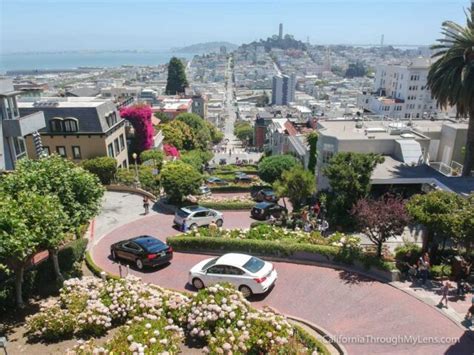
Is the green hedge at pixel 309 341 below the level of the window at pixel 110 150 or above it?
above

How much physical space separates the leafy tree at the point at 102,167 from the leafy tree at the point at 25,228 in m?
19.9

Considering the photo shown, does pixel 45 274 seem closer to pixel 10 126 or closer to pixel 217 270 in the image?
pixel 217 270

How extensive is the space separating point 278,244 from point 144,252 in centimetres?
667

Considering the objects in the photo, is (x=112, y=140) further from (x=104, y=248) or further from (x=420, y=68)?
(x=420, y=68)

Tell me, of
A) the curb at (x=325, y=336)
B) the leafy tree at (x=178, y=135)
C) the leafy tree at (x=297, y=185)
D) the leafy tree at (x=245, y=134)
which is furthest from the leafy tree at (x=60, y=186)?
the leafy tree at (x=245, y=134)

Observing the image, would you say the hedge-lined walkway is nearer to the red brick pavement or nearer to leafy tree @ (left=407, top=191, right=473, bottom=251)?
the red brick pavement

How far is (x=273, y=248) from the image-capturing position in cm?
1923

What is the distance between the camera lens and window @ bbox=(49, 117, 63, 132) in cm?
3744

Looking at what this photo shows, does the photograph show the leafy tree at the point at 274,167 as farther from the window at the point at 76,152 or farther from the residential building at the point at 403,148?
the window at the point at 76,152

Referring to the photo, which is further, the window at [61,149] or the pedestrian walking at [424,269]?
the window at [61,149]

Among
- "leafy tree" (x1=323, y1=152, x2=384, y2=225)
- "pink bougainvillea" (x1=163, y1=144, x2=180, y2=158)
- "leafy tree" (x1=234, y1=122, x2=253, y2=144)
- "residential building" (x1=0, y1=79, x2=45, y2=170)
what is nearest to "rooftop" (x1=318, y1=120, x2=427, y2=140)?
"leafy tree" (x1=323, y1=152, x2=384, y2=225)

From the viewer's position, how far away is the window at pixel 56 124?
37438 mm

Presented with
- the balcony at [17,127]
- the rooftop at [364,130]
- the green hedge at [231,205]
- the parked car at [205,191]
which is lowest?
the parked car at [205,191]

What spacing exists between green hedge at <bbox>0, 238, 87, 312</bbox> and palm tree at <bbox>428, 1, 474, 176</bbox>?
A: 25798 millimetres
